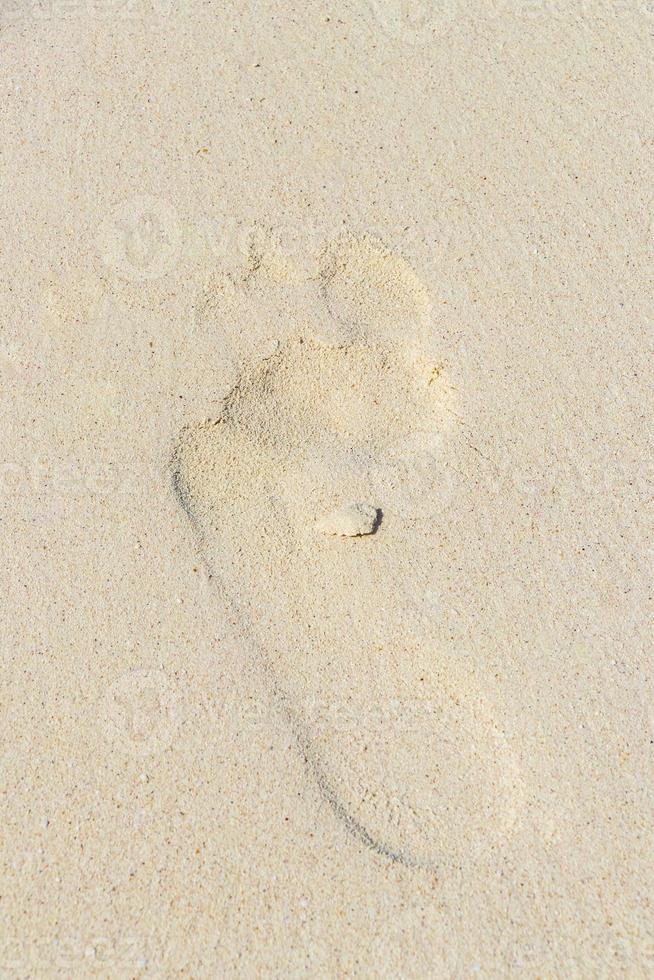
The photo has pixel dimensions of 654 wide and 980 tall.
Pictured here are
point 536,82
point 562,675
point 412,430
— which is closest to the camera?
point 562,675

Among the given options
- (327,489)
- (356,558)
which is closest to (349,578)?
(356,558)

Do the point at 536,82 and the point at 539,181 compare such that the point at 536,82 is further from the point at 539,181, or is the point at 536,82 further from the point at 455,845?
the point at 455,845

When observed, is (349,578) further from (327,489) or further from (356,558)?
(327,489)

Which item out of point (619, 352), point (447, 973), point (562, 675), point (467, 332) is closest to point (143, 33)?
point (467, 332)

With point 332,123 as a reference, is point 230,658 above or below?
below

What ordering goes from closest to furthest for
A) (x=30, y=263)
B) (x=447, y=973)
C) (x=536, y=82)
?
(x=447, y=973), (x=30, y=263), (x=536, y=82)
